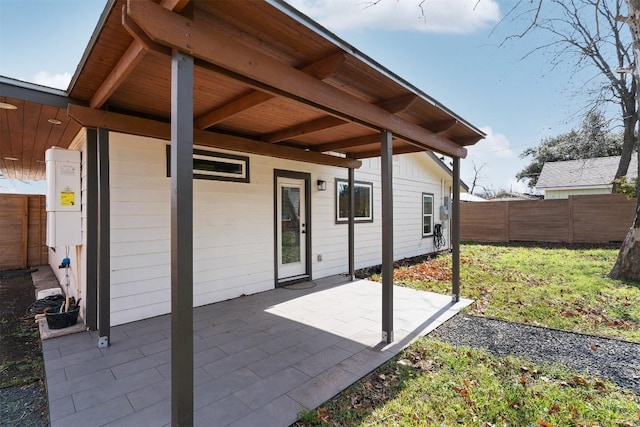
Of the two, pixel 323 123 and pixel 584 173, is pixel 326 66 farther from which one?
pixel 584 173

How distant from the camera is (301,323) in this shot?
12.9 feet

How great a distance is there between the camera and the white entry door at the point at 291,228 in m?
5.80

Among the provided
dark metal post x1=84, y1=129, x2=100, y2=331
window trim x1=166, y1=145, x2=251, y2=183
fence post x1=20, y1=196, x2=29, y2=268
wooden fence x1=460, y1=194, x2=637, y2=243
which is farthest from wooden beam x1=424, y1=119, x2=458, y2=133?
wooden fence x1=460, y1=194, x2=637, y2=243

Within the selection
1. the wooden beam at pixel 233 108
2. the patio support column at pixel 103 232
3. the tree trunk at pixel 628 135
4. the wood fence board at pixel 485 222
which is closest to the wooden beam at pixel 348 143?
the wooden beam at pixel 233 108

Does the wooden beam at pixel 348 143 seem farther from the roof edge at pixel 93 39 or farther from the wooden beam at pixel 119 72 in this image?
the roof edge at pixel 93 39

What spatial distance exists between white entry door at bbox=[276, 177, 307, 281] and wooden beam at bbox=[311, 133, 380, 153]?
839mm

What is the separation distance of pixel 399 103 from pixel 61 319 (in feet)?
15.2

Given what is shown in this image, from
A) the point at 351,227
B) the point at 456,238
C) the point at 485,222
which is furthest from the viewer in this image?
the point at 485,222

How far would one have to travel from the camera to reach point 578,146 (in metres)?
14.3

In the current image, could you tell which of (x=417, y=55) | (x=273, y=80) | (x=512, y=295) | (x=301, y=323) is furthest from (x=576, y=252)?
(x=273, y=80)

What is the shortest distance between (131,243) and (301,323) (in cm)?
239

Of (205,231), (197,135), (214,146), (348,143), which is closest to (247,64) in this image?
(197,135)

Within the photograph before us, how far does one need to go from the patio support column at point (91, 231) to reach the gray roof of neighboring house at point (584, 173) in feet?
63.5

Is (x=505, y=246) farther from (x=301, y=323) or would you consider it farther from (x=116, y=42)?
(x=116, y=42)
